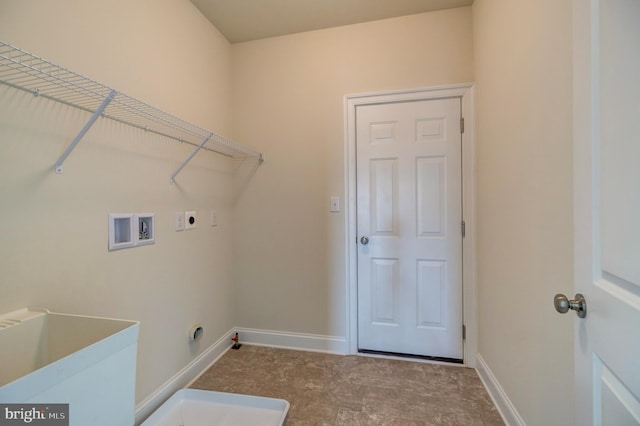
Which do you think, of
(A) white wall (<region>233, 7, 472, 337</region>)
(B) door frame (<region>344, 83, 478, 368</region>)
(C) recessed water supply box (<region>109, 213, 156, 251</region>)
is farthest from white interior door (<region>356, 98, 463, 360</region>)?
(C) recessed water supply box (<region>109, 213, 156, 251</region>)

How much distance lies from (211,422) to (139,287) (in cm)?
85

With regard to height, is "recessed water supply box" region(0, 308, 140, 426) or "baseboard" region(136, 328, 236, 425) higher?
"recessed water supply box" region(0, 308, 140, 426)

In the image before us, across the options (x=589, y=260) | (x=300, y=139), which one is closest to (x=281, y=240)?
(x=300, y=139)

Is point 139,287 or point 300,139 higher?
point 300,139

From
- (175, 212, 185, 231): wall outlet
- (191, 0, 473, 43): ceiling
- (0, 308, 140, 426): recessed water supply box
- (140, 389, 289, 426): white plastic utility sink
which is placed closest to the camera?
(0, 308, 140, 426): recessed water supply box

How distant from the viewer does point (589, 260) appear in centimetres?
67

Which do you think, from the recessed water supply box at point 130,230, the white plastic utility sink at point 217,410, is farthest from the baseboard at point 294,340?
the recessed water supply box at point 130,230

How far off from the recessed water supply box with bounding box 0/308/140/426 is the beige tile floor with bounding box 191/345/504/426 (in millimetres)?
983

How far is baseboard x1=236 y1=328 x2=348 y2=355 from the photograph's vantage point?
2.11 m

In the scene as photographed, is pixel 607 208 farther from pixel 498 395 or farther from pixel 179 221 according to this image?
pixel 179 221

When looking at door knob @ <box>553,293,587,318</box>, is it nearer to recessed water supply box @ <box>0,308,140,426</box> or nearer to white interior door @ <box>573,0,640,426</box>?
white interior door @ <box>573,0,640,426</box>

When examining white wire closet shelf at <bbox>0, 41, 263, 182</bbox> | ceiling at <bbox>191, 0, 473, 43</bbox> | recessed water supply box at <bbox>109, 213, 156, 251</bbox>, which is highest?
ceiling at <bbox>191, 0, 473, 43</bbox>

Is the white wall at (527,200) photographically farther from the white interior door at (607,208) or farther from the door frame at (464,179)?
the white interior door at (607,208)

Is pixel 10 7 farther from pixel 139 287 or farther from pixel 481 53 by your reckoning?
pixel 481 53
